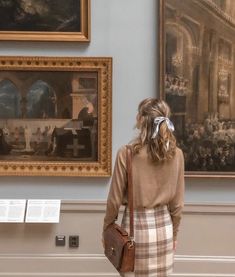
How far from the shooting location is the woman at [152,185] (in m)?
3.39

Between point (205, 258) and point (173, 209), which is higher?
point (173, 209)

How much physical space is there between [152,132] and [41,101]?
219 cm

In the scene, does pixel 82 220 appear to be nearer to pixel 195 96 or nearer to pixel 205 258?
pixel 205 258

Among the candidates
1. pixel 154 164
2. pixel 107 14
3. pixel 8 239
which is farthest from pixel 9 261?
pixel 107 14

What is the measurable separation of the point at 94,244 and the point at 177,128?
164cm

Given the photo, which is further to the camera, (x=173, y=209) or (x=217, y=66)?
(x=217, y=66)

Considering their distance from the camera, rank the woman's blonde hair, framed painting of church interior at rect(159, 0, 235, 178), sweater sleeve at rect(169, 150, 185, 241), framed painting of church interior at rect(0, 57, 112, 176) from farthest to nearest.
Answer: framed painting of church interior at rect(0, 57, 112, 176) → framed painting of church interior at rect(159, 0, 235, 178) → sweater sleeve at rect(169, 150, 185, 241) → the woman's blonde hair

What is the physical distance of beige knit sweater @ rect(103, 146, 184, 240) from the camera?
3.44 metres

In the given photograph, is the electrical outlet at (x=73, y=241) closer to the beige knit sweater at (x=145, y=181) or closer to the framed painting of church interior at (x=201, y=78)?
the framed painting of church interior at (x=201, y=78)

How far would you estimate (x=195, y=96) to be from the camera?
514 cm

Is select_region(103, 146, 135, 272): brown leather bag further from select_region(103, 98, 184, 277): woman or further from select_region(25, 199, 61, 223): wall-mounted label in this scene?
select_region(25, 199, 61, 223): wall-mounted label

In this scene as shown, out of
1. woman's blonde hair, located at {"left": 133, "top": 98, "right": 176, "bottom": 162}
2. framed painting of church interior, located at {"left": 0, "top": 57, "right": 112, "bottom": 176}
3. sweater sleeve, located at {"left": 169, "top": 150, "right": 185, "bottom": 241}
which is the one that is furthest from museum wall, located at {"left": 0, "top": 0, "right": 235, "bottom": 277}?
woman's blonde hair, located at {"left": 133, "top": 98, "right": 176, "bottom": 162}

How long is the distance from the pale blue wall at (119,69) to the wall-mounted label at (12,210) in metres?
0.08

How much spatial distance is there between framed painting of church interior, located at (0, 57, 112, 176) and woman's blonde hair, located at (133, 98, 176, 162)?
1.79m
